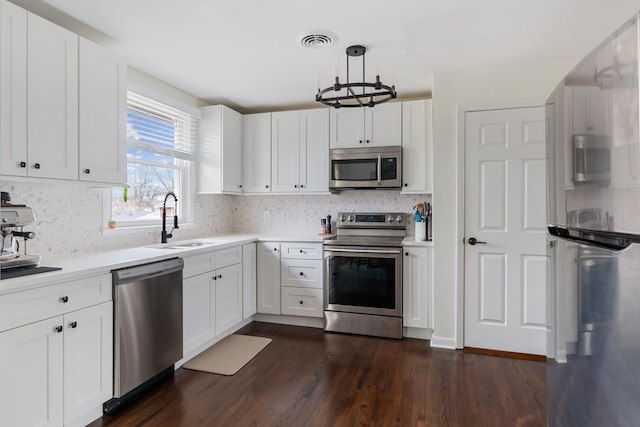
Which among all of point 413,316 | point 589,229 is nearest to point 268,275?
point 413,316

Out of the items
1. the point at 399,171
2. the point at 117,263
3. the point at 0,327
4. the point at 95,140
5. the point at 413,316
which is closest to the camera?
the point at 0,327

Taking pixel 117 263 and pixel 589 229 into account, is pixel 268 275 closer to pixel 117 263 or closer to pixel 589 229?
pixel 117 263

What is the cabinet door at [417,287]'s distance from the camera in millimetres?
3145

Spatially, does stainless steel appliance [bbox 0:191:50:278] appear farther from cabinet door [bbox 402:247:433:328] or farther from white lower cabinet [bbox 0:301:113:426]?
cabinet door [bbox 402:247:433:328]

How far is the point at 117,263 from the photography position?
2.05 meters

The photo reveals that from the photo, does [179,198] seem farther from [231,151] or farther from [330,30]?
[330,30]

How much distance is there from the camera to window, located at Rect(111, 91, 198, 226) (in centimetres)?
293

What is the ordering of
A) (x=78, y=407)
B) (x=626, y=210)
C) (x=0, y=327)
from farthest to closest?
(x=78, y=407), (x=0, y=327), (x=626, y=210)

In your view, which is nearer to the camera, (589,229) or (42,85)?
(589,229)

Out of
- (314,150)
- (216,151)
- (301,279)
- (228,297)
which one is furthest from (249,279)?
(314,150)

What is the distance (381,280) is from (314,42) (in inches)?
79.5

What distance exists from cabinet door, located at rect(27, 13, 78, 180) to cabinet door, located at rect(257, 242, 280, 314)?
6.01 feet

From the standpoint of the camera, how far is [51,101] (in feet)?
6.38

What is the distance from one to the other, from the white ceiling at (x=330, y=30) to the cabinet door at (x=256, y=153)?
31.8 inches
